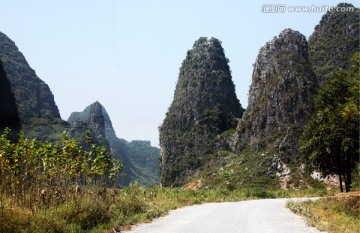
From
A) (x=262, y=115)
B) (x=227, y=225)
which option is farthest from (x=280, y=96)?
(x=227, y=225)

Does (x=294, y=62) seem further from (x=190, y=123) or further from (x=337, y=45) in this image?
(x=190, y=123)

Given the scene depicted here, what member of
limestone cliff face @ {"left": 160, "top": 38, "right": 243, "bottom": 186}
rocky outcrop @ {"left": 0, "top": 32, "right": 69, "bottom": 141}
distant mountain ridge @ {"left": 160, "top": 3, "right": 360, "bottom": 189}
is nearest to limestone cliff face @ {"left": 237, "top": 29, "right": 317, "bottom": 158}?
distant mountain ridge @ {"left": 160, "top": 3, "right": 360, "bottom": 189}

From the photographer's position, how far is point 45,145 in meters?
15.3

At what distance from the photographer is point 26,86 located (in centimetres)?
17938

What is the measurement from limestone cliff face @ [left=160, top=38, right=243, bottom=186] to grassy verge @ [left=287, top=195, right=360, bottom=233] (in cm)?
8624

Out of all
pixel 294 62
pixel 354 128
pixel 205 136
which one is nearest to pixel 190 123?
pixel 205 136

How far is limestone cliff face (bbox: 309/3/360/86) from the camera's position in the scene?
112 metres

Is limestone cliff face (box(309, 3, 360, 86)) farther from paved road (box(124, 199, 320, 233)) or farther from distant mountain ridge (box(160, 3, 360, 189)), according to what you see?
paved road (box(124, 199, 320, 233))

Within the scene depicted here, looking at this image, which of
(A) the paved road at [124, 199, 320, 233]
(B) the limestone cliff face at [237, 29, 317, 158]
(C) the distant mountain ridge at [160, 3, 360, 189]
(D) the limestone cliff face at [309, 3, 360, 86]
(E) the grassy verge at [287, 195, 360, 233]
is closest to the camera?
(A) the paved road at [124, 199, 320, 233]

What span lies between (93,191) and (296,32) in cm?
10064

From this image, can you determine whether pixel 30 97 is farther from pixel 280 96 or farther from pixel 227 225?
pixel 227 225

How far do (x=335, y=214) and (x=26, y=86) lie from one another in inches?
7140

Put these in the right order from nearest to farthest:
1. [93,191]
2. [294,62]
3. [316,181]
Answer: [93,191] → [316,181] → [294,62]

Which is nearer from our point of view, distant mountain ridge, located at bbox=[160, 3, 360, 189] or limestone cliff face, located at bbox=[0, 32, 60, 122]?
distant mountain ridge, located at bbox=[160, 3, 360, 189]
